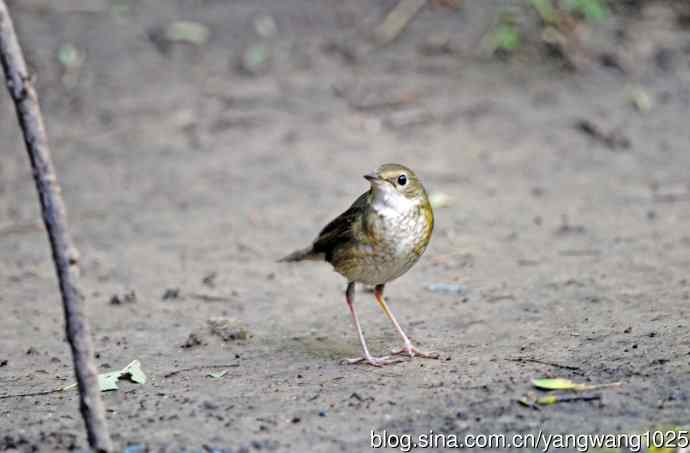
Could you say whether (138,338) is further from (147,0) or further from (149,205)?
(147,0)

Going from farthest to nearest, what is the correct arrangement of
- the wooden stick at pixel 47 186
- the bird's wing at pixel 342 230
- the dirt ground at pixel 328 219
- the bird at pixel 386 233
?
the bird's wing at pixel 342 230
the bird at pixel 386 233
the dirt ground at pixel 328 219
the wooden stick at pixel 47 186

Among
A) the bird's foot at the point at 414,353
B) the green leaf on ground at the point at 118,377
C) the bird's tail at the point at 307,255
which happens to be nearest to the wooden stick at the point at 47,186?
the green leaf on ground at the point at 118,377

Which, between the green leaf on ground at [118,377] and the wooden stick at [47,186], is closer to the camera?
the wooden stick at [47,186]

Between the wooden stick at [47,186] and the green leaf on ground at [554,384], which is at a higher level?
the wooden stick at [47,186]

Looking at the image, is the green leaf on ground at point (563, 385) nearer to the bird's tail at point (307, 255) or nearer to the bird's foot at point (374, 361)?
the bird's foot at point (374, 361)

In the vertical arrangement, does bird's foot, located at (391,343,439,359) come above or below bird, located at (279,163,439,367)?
below

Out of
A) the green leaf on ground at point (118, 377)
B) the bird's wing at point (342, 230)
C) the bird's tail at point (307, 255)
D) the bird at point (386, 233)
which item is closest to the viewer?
the green leaf on ground at point (118, 377)

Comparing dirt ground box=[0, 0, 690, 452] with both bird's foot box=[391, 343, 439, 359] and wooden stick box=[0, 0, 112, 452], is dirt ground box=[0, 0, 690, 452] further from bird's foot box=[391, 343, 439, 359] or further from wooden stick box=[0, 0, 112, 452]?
wooden stick box=[0, 0, 112, 452]

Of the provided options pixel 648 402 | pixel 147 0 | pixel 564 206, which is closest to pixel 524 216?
pixel 564 206

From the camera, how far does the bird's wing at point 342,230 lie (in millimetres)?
5828

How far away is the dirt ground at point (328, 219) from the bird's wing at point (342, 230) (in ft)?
2.11

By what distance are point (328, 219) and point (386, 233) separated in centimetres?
338

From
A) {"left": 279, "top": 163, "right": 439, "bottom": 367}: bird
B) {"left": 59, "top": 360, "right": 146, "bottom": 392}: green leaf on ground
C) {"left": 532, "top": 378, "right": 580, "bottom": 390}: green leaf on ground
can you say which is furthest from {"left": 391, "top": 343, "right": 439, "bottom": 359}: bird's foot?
{"left": 59, "top": 360, "right": 146, "bottom": 392}: green leaf on ground

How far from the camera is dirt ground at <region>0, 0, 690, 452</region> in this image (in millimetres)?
4980
